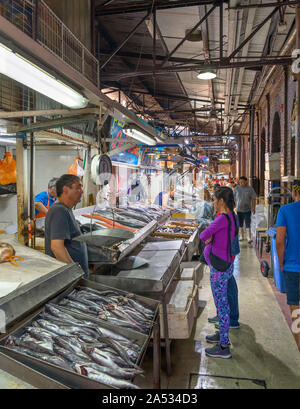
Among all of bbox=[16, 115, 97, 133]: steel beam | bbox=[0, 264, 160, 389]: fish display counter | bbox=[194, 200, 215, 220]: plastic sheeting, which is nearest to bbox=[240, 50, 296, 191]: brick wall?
bbox=[194, 200, 215, 220]: plastic sheeting

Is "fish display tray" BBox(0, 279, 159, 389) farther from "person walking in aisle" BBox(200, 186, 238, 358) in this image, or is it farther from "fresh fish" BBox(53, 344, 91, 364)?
"person walking in aisle" BBox(200, 186, 238, 358)

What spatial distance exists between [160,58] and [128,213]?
5.49 m

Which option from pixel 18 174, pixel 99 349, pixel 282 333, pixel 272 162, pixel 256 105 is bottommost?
pixel 282 333

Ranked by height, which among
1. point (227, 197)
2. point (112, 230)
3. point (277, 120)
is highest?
point (277, 120)

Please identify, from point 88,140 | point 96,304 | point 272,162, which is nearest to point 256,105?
point 272,162

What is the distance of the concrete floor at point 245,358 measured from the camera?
3.61 metres

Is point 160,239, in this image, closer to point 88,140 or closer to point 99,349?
point 88,140

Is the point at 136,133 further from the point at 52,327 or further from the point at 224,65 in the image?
the point at 52,327

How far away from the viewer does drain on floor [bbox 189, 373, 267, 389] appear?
353 cm

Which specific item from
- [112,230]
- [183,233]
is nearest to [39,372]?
[112,230]

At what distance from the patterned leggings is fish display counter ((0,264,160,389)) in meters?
1.47

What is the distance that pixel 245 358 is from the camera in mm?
4117

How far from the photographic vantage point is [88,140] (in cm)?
655

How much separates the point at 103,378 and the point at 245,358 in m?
2.88
